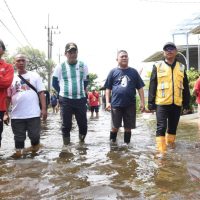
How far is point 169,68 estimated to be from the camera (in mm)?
→ 6031

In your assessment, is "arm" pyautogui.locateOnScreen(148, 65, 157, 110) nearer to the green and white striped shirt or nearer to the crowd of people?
the crowd of people

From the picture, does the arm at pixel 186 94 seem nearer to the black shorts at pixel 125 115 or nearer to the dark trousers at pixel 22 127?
the black shorts at pixel 125 115

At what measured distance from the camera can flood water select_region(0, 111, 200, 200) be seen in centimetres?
356

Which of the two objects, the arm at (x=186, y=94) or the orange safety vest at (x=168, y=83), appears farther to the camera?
the arm at (x=186, y=94)

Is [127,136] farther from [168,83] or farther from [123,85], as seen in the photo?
[168,83]

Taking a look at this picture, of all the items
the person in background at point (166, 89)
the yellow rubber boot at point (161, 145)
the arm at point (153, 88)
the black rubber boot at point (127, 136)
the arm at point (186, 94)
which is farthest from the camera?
the black rubber boot at point (127, 136)

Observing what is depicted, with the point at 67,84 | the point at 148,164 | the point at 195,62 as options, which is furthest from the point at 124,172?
the point at 195,62

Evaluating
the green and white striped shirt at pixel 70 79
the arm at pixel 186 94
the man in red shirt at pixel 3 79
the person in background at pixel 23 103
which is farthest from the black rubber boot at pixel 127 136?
the man in red shirt at pixel 3 79

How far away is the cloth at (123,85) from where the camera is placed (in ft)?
21.8

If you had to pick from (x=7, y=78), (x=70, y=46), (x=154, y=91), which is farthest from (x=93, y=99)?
(x=7, y=78)

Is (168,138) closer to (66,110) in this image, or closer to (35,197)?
(66,110)

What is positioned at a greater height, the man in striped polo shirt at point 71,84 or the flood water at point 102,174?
the man in striped polo shirt at point 71,84

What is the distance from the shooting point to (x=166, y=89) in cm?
604

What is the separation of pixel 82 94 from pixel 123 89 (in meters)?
0.71
